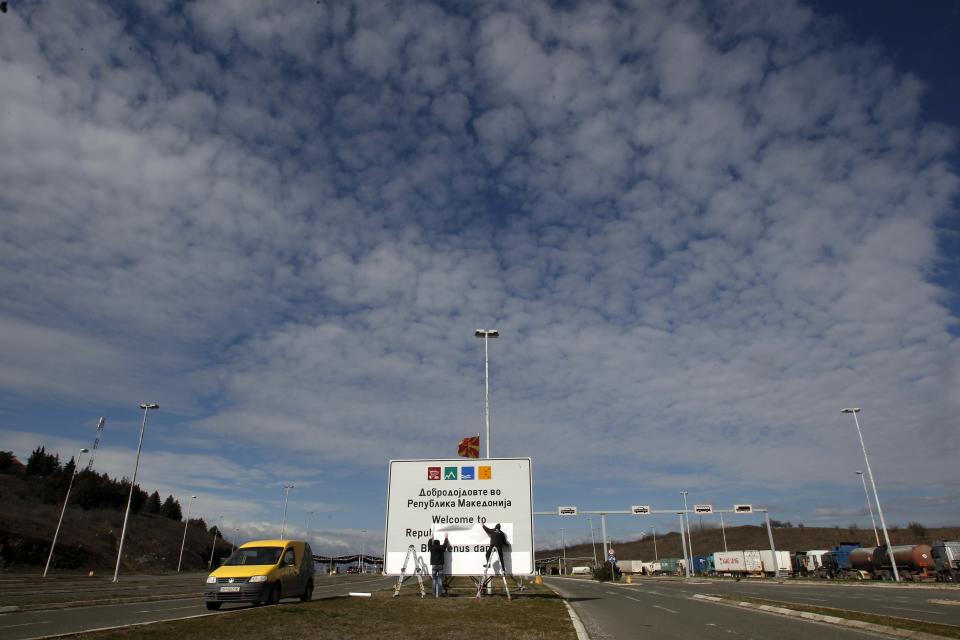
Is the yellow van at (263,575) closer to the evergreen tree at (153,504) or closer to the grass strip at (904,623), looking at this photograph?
the grass strip at (904,623)

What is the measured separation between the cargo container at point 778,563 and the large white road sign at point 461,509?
201 ft

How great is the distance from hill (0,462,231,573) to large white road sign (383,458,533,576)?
52.1 meters

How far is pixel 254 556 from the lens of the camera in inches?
714

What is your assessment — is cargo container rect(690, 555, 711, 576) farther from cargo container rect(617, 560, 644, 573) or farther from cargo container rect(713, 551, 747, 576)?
cargo container rect(617, 560, 644, 573)

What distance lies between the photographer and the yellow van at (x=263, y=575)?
16.2m

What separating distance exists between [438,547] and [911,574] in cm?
5111

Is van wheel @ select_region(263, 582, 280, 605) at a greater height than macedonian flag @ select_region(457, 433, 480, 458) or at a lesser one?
lesser

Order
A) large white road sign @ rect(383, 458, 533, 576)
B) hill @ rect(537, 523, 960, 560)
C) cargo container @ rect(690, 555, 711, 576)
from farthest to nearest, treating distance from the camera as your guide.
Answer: hill @ rect(537, 523, 960, 560) < cargo container @ rect(690, 555, 711, 576) < large white road sign @ rect(383, 458, 533, 576)

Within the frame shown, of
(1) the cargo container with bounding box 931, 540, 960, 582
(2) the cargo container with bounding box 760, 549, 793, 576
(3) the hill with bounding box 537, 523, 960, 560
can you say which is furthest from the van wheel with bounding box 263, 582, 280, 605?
(3) the hill with bounding box 537, 523, 960, 560

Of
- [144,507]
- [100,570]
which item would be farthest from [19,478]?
[100,570]

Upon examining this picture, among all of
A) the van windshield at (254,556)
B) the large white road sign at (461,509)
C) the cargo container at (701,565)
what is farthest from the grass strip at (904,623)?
the cargo container at (701,565)

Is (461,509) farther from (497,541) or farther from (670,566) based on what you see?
(670,566)

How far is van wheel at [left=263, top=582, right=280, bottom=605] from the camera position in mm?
16766

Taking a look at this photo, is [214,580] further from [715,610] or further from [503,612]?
[715,610]
